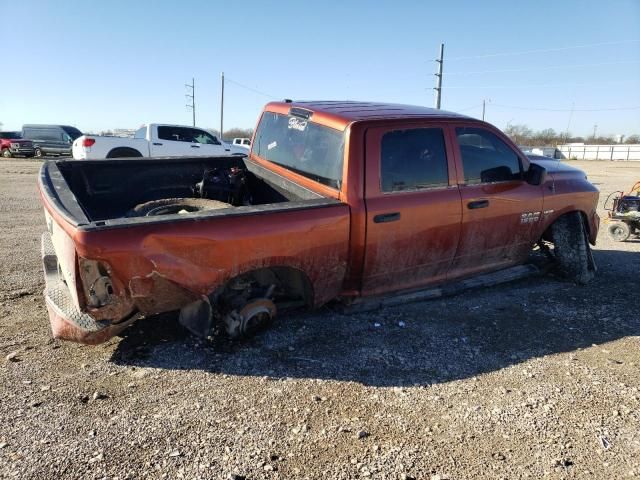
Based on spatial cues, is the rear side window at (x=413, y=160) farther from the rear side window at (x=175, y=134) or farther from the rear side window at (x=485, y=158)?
the rear side window at (x=175, y=134)

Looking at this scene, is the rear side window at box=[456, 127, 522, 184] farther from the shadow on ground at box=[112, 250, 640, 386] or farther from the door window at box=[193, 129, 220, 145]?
the door window at box=[193, 129, 220, 145]

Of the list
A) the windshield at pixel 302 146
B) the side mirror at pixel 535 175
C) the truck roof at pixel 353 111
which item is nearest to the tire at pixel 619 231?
the side mirror at pixel 535 175

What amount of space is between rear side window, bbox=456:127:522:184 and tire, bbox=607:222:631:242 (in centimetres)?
421

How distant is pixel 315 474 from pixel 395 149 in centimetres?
251

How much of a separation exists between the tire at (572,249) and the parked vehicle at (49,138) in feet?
96.5

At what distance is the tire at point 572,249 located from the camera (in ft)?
17.4

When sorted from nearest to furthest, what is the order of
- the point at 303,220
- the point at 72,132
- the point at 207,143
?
the point at 303,220
the point at 207,143
the point at 72,132

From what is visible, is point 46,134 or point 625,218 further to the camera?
point 46,134

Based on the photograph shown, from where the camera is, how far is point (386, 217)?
12.1 feet

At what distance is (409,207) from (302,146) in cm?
112

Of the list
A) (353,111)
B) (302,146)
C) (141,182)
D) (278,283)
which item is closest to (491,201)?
(353,111)

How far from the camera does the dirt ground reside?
2.42 metres

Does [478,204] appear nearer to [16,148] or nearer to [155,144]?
[155,144]

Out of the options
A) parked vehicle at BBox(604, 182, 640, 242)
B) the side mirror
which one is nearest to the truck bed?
the side mirror
